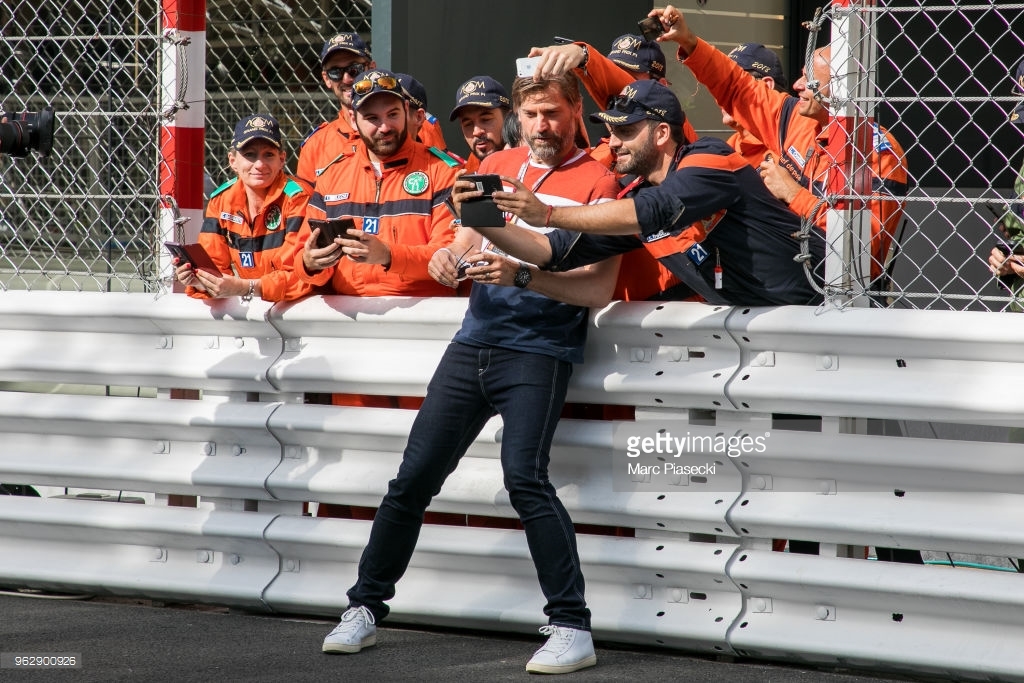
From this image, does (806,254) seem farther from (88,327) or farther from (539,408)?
(88,327)

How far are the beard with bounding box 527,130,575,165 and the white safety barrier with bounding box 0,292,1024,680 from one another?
20.9 inches

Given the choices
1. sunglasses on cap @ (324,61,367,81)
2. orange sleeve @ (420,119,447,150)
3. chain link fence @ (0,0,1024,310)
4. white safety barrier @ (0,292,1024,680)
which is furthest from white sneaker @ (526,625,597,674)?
chain link fence @ (0,0,1024,310)

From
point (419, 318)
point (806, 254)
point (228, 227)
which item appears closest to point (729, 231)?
point (806, 254)

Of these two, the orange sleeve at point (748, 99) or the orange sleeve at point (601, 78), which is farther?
the orange sleeve at point (748, 99)

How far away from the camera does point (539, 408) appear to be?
3.88 metres

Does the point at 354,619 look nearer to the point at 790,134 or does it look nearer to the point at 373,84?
the point at 373,84

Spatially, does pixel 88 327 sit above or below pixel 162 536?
above

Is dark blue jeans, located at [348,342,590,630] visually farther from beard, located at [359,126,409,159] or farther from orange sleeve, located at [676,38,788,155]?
orange sleeve, located at [676,38,788,155]

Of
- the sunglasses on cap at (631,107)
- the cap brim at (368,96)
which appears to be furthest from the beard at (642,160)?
the cap brim at (368,96)

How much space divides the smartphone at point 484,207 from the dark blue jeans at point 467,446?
1.44 ft

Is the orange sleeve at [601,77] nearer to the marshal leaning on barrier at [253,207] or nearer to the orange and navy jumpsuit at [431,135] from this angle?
the marshal leaning on barrier at [253,207]

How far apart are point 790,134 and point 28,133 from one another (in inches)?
110

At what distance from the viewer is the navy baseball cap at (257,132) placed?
5246 mm

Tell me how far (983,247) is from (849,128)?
135 inches
